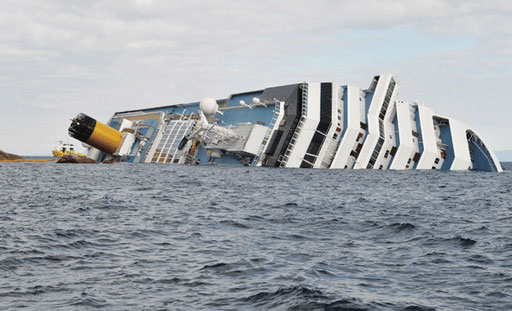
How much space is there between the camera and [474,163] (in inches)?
2530

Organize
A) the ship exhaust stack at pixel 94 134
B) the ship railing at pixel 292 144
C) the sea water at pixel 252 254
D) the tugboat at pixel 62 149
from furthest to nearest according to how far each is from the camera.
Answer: the tugboat at pixel 62 149, the ship exhaust stack at pixel 94 134, the ship railing at pixel 292 144, the sea water at pixel 252 254

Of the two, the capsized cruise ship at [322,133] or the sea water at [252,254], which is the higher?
the capsized cruise ship at [322,133]

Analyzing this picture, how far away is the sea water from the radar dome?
3893cm

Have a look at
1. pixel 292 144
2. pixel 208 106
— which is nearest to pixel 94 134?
pixel 208 106

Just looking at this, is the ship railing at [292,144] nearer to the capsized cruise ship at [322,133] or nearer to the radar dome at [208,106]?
the capsized cruise ship at [322,133]

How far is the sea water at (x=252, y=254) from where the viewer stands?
9750 millimetres

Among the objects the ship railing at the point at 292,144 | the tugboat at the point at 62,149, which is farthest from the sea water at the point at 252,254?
the tugboat at the point at 62,149

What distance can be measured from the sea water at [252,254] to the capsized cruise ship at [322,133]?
89.0 ft

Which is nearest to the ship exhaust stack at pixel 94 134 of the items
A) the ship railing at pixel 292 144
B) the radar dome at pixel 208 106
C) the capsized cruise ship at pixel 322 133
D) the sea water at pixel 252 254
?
the capsized cruise ship at pixel 322 133

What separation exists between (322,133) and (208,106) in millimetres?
17386

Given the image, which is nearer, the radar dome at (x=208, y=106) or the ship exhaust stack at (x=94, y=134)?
the radar dome at (x=208, y=106)

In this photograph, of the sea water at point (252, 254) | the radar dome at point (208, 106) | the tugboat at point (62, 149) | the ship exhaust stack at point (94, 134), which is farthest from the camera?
the tugboat at point (62, 149)

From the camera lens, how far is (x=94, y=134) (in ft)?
221

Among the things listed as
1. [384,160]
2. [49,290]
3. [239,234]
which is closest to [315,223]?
[239,234]
